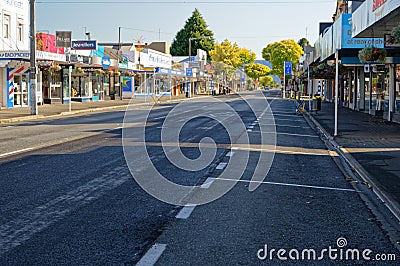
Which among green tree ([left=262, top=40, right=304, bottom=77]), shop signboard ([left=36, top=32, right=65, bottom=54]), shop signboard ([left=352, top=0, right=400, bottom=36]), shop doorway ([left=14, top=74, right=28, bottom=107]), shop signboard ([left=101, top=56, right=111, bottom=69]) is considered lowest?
shop doorway ([left=14, top=74, right=28, bottom=107])

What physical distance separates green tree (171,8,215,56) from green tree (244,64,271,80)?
40.2ft

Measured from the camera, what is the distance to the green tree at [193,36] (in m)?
134

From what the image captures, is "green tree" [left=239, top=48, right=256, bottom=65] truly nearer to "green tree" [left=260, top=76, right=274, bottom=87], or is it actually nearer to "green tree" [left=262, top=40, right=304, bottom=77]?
"green tree" [left=262, top=40, right=304, bottom=77]

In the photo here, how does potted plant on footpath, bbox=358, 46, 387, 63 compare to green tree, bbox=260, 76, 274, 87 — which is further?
green tree, bbox=260, 76, 274, 87

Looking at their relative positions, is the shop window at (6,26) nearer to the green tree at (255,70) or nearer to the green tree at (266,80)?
the green tree at (255,70)

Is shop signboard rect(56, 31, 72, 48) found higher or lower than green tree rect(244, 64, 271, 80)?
lower

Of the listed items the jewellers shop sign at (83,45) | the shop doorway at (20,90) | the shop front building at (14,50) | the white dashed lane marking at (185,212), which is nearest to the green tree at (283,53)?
the jewellers shop sign at (83,45)

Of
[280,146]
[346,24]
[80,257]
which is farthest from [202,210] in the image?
[346,24]

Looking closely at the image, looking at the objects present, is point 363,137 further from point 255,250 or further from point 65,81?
point 65,81

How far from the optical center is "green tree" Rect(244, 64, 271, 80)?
14465 centimetres

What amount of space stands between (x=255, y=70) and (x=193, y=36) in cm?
1917

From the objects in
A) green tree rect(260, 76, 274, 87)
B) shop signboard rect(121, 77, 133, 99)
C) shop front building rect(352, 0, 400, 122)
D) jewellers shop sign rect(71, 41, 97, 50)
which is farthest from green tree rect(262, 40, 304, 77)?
shop front building rect(352, 0, 400, 122)

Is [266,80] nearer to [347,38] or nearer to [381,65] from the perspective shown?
[381,65]

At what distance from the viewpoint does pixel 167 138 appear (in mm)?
18047
